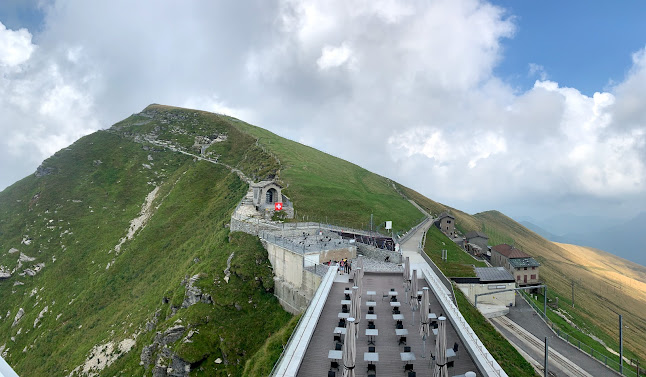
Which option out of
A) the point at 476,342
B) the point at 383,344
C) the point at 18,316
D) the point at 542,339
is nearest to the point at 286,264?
the point at 383,344

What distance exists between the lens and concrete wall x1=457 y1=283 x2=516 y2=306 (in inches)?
1915

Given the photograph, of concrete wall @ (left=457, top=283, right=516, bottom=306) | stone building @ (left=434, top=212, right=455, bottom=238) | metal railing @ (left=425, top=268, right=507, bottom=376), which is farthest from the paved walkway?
stone building @ (left=434, top=212, right=455, bottom=238)

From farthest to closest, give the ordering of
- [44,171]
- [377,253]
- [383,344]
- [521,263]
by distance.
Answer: [44,171]
[521,263]
[377,253]
[383,344]

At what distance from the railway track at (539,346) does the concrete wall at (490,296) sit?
3264 millimetres

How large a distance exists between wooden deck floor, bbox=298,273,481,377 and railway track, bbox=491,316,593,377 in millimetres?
21115

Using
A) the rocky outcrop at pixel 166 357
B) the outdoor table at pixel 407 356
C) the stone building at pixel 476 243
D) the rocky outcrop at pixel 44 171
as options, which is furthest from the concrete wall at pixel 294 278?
the rocky outcrop at pixel 44 171

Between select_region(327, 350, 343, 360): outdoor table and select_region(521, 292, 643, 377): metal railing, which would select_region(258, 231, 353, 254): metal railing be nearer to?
select_region(327, 350, 343, 360): outdoor table

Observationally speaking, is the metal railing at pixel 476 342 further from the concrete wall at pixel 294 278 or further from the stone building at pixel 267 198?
the stone building at pixel 267 198

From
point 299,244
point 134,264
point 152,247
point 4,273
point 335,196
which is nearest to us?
point 299,244

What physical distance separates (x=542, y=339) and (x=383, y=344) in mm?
33121

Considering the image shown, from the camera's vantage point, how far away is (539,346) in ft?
128

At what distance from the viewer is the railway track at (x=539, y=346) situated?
1362 inches

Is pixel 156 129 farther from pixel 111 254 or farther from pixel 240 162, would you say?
pixel 111 254

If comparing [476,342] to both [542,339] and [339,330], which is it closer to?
[339,330]
